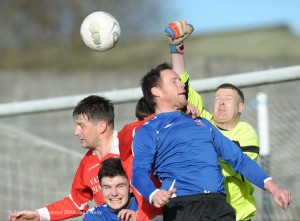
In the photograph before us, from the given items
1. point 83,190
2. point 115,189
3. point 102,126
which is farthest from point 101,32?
point 115,189

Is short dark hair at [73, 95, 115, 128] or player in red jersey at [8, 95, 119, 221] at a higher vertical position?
short dark hair at [73, 95, 115, 128]

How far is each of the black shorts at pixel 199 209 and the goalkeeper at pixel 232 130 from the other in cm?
68

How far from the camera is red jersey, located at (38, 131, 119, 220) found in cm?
573

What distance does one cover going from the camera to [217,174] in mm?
5070

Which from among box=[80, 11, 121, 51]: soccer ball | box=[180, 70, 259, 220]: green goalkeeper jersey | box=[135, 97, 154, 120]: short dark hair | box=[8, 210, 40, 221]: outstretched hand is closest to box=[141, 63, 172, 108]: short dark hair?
box=[135, 97, 154, 120]: short dark hair

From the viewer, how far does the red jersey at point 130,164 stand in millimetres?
5172

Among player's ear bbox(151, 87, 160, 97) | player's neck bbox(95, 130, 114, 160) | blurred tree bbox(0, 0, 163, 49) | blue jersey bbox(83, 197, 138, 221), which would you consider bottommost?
blue jersey bbox(83, 197, 138, 221)

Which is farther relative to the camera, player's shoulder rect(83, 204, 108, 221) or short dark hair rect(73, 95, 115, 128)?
short dark hair rect(73, 95, 115, 128)

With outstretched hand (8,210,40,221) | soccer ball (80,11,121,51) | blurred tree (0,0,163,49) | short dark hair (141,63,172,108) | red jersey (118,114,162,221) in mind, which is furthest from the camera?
blurred tree (0,0,163,49)

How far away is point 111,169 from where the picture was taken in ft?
17.8

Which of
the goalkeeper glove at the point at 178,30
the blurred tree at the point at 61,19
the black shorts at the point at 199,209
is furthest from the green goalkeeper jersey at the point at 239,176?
the blurred tree at the point at 61,19

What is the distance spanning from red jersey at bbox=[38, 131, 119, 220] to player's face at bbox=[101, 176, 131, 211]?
0.29 meters

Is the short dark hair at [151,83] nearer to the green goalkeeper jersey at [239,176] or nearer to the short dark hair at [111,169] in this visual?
the green goalkeeper jersey at [239,176]

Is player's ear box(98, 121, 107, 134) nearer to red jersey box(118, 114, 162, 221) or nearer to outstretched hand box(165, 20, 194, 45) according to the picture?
red jersey box(118, 114, 162, 221)
